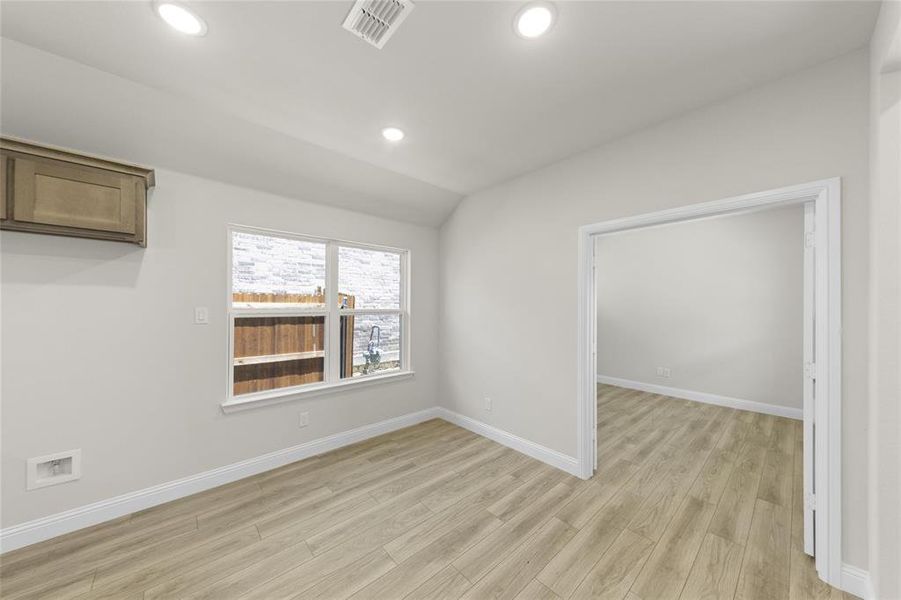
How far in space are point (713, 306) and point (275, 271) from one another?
17.6 ft

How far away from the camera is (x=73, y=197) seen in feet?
6.24

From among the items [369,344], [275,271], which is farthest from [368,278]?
[275,271]

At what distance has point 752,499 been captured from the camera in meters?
2.33

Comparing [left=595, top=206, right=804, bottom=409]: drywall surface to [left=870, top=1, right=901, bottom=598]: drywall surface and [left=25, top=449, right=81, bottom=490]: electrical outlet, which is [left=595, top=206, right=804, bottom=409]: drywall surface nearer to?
[left=870, top=1, right=901, bottom=598]: drywall surface

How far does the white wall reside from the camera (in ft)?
6.23

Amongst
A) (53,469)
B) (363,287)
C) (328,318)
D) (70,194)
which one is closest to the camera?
(70,194)

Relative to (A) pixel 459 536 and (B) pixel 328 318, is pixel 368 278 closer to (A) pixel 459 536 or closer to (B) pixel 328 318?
(B) pixel 328 318

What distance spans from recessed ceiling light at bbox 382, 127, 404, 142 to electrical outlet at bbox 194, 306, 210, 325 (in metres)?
1.88

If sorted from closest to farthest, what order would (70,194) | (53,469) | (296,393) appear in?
(70,194) → (53,469) → (296,393)

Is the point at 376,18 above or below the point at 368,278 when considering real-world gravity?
above

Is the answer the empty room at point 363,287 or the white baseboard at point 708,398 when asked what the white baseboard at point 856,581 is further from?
the white baseboard at point 708,398

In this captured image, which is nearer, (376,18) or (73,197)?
(376,18)

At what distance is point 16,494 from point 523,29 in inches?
144

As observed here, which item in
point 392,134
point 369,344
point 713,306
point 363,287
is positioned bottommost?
point 369,344
